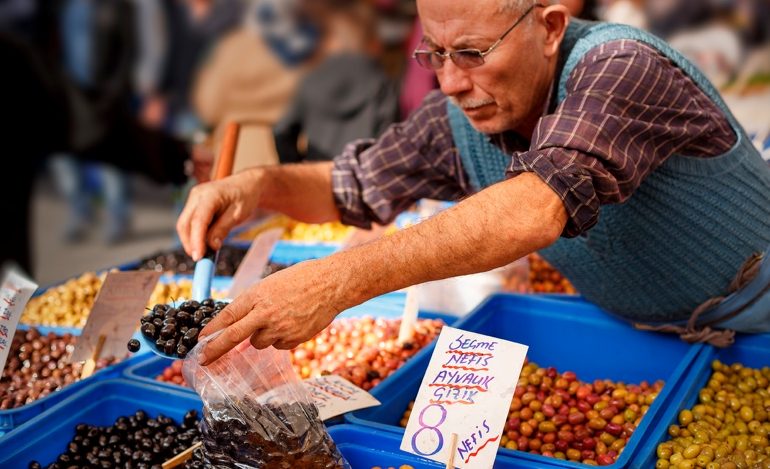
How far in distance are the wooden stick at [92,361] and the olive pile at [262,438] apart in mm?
693

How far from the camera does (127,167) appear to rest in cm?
598

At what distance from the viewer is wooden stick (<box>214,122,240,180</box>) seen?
2348 mm

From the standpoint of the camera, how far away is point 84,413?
2.12m

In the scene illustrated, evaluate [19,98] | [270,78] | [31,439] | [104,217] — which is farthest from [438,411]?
[104,217]

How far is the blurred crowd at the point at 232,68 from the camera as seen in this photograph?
4.95 metres

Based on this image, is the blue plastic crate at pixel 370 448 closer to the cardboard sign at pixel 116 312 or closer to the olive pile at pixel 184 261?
the cardboard sign at pixel 116 312

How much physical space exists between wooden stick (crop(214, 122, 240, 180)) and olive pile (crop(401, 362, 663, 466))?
863 mm

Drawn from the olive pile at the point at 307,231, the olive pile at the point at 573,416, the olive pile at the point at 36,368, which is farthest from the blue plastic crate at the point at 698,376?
the olive pile at the point at 307,231

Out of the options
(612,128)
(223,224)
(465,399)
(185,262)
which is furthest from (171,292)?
(612,128)

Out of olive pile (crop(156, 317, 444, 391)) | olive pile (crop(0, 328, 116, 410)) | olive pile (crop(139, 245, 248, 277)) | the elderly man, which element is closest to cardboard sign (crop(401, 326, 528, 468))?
the elderly man

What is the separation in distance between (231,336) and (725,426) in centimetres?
128

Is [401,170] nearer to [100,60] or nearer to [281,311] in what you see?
[281,311]

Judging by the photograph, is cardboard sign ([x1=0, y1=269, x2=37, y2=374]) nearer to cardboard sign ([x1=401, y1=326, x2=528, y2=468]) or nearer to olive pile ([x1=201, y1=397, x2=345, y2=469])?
olive pile ([x1=201, y1=397, x2=345, y2=469])

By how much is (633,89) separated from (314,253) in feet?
6.84
